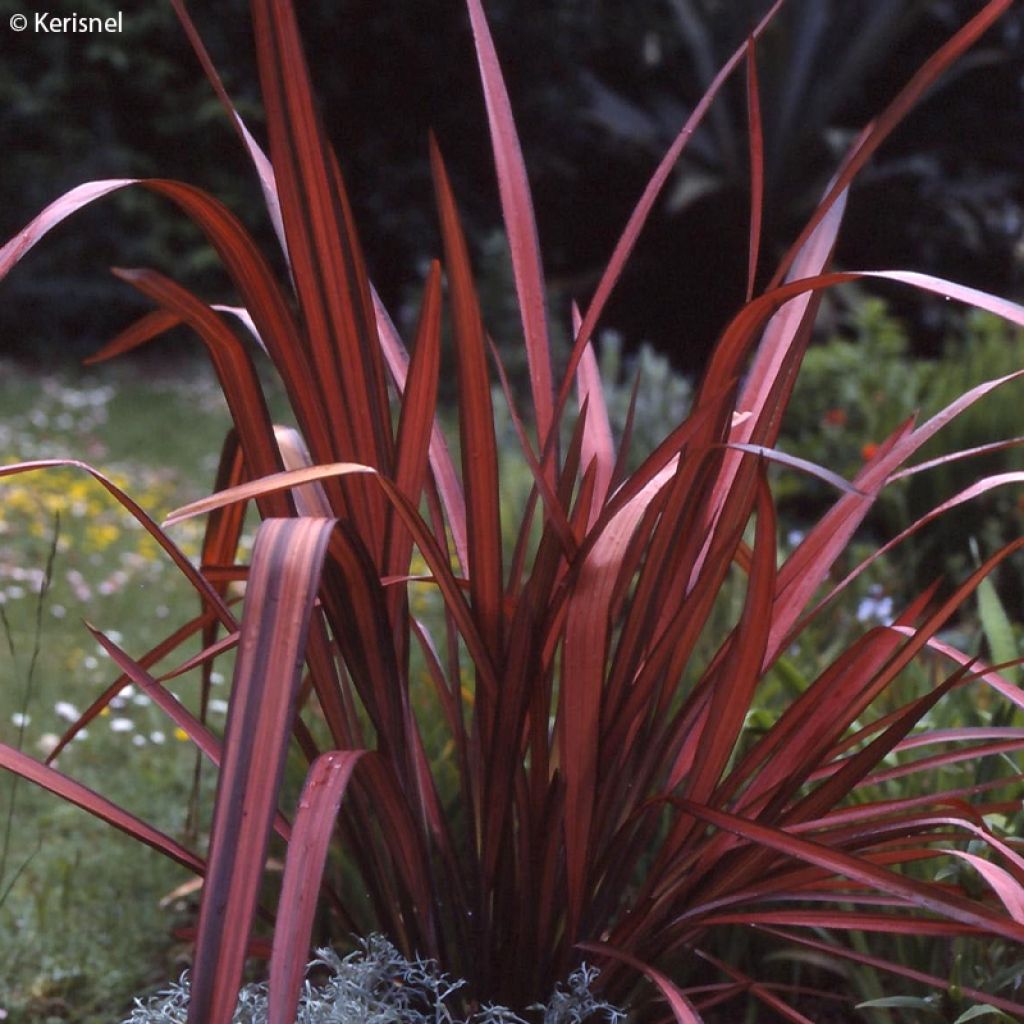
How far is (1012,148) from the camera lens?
8.12 m

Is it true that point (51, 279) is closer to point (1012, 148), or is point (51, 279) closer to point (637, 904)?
point (1012, 148)

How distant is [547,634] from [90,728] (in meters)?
1.96

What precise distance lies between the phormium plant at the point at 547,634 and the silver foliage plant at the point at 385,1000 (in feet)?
0.11

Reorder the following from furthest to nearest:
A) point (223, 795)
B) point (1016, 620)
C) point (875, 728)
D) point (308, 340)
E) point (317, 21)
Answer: point (317, 21) → point (1016, 620) → point (875, 728) → point (308, 340) → point (223, 795)

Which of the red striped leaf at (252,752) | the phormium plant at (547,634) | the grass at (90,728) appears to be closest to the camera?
the red striped leaf at (252,752)

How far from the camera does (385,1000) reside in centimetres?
133

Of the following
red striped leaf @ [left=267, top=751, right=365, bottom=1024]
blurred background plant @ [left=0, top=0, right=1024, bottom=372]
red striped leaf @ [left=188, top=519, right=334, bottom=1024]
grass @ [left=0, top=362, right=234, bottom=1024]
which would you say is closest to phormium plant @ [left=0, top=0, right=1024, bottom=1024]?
red striped leaf @ [left=267, top=751, right=365, bottom=1024]

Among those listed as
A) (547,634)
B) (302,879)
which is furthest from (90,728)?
(302,879)

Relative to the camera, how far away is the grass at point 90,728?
1.89 metres

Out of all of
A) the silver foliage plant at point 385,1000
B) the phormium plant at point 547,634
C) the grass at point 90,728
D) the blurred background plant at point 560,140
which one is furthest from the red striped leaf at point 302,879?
the blurred background plant at point 560,140

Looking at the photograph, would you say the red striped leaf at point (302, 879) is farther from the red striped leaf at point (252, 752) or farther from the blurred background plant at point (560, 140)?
the blurred background plant at point (560, 140)

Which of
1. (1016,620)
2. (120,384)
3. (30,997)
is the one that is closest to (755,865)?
(30,997)

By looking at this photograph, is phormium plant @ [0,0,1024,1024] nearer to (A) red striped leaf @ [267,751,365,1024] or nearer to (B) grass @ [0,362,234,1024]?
(A) red striped leaf @ [267,751,365,1024]

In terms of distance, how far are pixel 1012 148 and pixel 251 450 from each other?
26.1ft
